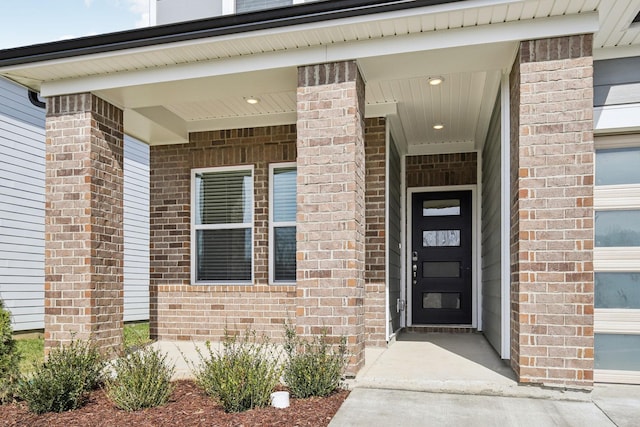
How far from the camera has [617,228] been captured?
4.52m

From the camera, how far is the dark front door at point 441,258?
8211 mm

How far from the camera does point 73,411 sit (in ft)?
13.3

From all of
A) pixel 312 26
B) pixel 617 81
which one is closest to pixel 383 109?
pixel 312 26

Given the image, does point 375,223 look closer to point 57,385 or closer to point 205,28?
point 205,28

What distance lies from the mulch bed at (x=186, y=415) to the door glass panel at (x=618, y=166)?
306 centimetres

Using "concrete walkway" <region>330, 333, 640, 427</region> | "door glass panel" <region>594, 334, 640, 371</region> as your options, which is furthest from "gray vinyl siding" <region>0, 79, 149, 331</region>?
"door glass panel" <region>594, 334, 640, 371</region>

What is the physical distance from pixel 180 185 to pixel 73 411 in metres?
3.87

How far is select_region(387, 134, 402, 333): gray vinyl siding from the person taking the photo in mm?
6844

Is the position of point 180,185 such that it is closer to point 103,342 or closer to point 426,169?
point 103,342

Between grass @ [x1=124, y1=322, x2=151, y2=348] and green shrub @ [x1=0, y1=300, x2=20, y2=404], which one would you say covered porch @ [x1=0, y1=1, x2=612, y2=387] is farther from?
green shrub @ [x1=0, y1=300, x2=20, y2=404]

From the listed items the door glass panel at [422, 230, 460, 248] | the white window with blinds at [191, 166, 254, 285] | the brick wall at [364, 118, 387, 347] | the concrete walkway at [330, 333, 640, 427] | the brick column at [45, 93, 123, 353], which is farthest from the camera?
the door glass panel at [422, 230, 460, 248]

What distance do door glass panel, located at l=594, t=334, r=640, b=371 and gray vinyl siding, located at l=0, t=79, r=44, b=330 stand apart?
8352 millimetres

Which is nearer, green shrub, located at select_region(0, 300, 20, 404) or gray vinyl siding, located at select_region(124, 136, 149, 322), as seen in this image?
green shrub, located at select_region(0, 300, 20, 404)

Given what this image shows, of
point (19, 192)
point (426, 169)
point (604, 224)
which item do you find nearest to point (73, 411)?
point (604, 224)
